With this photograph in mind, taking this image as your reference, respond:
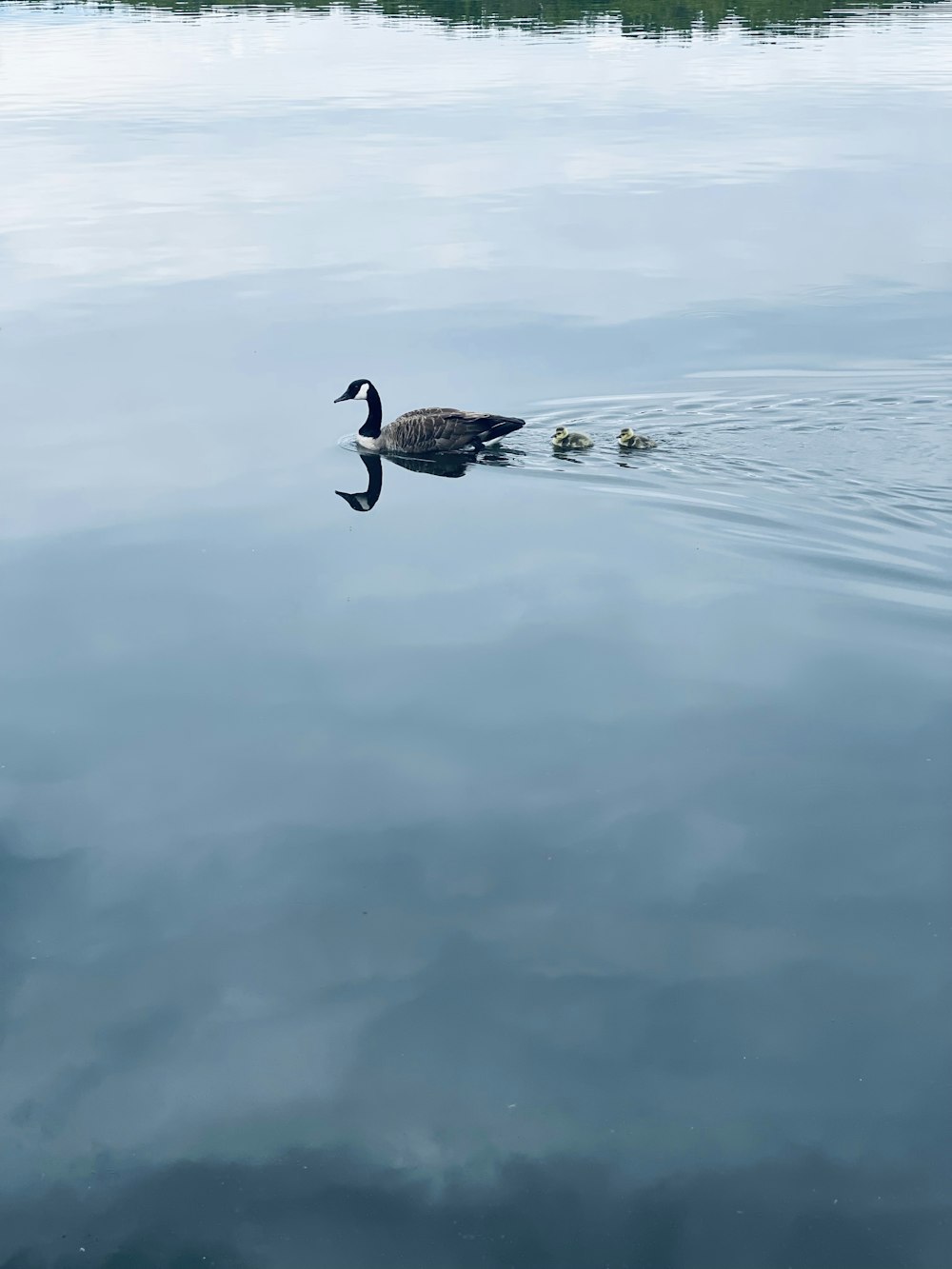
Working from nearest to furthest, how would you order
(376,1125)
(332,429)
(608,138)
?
(376,1125) < (332,429) < (608,138)

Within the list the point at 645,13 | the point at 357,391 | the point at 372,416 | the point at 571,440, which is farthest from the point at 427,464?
the point at 645,13

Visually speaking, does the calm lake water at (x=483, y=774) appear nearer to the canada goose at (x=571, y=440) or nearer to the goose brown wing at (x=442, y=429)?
the canada goose at (x=571, y=440)

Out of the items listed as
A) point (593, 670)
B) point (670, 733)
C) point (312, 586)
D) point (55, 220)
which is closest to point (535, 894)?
point (670, 733)

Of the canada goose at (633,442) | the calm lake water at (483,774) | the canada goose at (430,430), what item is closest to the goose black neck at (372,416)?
the canada goose at (430,430)

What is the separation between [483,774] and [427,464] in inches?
378

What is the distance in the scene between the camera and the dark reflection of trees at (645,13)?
78312mm

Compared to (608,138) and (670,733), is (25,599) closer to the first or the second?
(670,733)

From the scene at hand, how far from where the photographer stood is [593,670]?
13594 millimetres

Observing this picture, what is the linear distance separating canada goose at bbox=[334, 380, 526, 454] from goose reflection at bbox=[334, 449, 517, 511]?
0.35 feet

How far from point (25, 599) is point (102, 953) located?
680 cm

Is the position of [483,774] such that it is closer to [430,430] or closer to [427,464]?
[430,430]

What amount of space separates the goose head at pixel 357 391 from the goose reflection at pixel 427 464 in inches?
46.5

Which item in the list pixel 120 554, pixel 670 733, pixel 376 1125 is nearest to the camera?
pixel 376 1125

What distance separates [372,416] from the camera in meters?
21.2
